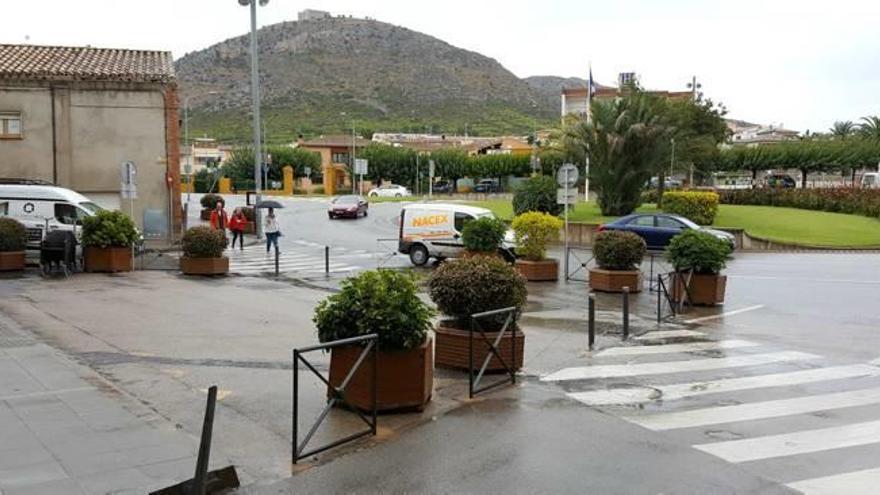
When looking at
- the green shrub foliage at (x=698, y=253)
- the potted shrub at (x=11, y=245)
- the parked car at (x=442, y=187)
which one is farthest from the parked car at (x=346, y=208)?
the parked car at (x=442, y=187)

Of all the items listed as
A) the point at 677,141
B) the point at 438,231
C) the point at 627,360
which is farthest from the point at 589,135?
the point at 627,360

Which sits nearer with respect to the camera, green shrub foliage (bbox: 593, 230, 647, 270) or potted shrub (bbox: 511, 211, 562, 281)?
green shrub foliage (bbox: 593, 230, 647, 270)

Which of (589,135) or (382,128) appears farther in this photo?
(382,128)

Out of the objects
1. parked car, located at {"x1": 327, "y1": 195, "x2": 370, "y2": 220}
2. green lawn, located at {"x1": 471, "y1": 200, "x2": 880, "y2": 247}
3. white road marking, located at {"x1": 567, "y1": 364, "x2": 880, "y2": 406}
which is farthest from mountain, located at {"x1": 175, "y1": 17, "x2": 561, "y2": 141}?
white road marking, located at {"x1": 567, "y1": 364, "x2": 880, "y2": 406}

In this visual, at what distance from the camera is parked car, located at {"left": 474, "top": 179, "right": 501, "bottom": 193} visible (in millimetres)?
83700

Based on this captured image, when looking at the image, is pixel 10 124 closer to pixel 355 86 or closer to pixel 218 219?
pixel 218 219

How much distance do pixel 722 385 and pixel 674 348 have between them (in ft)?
8.17

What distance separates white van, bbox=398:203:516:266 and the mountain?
103 m

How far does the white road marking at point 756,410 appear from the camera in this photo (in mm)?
8266

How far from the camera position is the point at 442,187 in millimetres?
89312

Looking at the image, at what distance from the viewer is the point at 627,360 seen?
11477 mm

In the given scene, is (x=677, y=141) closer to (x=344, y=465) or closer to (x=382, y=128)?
(x=344, y=465)

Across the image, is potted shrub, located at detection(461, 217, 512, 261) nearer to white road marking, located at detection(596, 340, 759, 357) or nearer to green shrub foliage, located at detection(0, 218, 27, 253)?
white road marking, located at detection(596, 340, 759, 357)

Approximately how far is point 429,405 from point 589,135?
31.8 m
